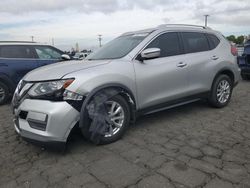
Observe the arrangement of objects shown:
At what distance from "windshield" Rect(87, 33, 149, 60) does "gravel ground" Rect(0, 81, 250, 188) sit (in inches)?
51.9

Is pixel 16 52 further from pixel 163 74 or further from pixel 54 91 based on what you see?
pixel 163 74

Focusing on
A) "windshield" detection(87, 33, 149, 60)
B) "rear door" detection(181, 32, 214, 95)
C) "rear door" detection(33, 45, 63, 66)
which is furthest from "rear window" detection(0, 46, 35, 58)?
"rear door" detection(181, 32, 214, 95)

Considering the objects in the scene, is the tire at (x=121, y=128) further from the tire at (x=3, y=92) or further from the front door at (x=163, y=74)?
the tire at (x=3, y=92)

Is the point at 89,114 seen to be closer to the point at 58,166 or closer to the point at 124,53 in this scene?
the point at 58,166

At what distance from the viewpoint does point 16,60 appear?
6875 mm

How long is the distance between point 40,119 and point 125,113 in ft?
4.07

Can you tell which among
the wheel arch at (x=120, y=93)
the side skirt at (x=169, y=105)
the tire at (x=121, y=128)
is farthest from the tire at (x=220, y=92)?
the tire at (x=121, y=128)

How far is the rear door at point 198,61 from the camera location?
15.5 ft

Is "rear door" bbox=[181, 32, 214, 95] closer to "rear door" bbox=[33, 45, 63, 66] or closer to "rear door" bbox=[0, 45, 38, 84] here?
"rear door" bbox=[33, 45, 63, 66]

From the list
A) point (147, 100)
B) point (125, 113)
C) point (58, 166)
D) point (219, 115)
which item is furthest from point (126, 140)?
point (219, 115)

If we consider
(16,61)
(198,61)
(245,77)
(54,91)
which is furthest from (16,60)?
(245,77)

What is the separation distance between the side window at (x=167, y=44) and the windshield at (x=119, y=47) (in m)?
0.24

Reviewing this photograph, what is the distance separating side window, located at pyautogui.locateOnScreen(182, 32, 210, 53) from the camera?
479 centimetres

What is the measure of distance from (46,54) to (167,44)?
14.2 feet
